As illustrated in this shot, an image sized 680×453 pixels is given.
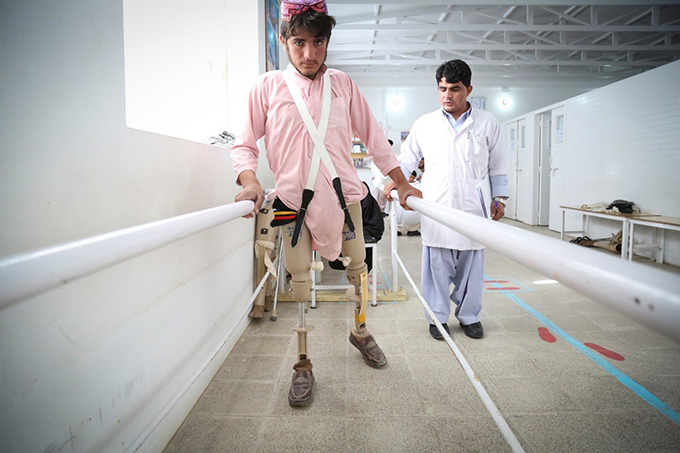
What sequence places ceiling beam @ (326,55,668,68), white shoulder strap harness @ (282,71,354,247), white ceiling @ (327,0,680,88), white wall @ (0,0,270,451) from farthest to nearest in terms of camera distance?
ceiling beam @ (326,55,668,68), white ceiling @ (327,0,680,88), white shoulder strap harness @ (282,71,354,247), white wall @ (0,0,270,451)

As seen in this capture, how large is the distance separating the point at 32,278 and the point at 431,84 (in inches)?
451

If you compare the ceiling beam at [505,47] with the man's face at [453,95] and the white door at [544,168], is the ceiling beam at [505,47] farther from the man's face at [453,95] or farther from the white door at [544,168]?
the man's face at [453,95]

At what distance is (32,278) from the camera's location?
45cm

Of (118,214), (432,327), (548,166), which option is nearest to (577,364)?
(432,327)

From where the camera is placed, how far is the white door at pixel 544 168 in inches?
283

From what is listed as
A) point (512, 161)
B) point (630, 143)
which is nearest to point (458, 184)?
point (630, 143)

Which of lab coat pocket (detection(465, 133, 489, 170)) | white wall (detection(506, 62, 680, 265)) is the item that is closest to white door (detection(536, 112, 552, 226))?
white wall (detection(506, 62, 680, 265))

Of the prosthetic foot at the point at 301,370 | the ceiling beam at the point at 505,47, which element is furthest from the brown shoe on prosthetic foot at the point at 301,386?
the ceiling beam at the point at 505,47

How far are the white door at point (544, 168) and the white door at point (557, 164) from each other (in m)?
0.24

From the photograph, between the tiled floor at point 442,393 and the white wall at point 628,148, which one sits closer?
the tiled floor at point 442,393

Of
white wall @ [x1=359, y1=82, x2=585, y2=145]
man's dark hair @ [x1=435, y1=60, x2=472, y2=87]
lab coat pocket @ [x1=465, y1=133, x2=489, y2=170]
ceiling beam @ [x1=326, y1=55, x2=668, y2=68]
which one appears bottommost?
lab coat pocket @ [x1=465, y1=133, x2=489, y2=170]

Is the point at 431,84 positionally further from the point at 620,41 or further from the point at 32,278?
Result: the point at 32,278

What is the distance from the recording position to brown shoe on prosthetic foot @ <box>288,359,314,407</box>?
1591mm

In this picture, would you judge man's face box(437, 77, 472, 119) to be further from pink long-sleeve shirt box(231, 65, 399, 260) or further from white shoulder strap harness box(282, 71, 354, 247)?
white shoulder strap harness box(282, 71, 354, 247)
